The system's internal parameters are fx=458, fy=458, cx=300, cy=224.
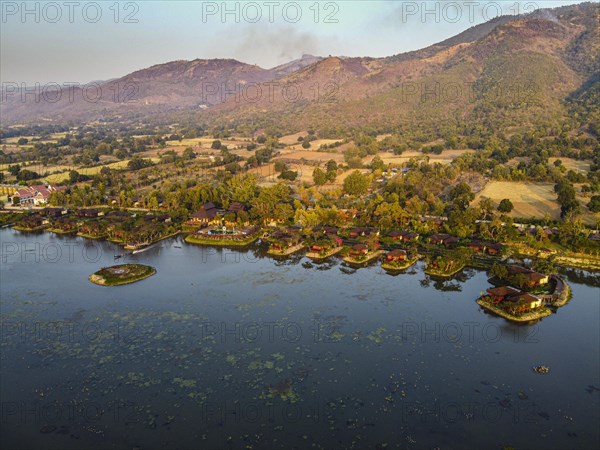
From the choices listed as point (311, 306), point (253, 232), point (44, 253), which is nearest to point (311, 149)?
point (253, 232)

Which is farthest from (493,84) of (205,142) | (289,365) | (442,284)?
(289,365)

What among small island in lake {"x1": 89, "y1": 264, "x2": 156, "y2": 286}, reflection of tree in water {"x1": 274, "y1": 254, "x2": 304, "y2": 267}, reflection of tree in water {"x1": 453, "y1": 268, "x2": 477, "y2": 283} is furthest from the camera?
reflection of tree in water {"x1": 274, "y1": 254, "x2": 304, "y2": 267}

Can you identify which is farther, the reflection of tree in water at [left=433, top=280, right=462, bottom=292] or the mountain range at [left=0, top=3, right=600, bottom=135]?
the mountain range at [left=0, top=3, right=600, bottom=135]

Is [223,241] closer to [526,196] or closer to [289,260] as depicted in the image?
[289,260]

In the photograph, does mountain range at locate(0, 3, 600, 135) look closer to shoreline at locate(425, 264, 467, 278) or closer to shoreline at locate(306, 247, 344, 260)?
shoreline at locate(425, 264, 467, 278)

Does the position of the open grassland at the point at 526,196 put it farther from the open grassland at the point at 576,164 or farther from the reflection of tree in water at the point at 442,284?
the reflection of tree in water at the point at 442,284

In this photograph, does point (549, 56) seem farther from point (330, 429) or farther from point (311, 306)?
point (330, 429)

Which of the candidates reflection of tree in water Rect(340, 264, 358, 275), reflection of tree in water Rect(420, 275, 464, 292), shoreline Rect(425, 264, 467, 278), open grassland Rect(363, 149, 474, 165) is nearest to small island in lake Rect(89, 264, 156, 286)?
reflection of tree in water Rect(340, 264, 358, 275)

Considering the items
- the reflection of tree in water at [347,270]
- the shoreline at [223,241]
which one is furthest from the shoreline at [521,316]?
the shoreline at [223,241]
